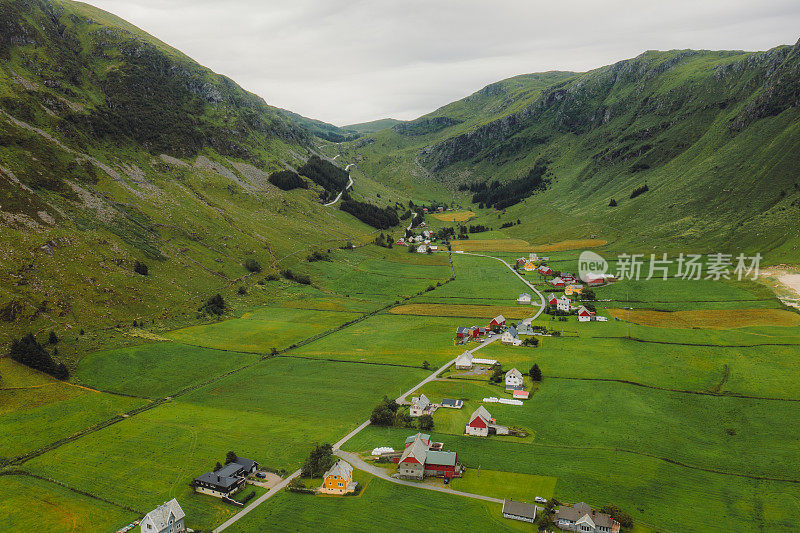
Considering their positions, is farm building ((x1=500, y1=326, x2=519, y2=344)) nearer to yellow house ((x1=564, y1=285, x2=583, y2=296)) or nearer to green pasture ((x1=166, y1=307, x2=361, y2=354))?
yellow house ((x1=564, y1=285, x2=583, y2=296))

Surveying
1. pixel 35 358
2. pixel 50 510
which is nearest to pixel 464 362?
pixel 50 510

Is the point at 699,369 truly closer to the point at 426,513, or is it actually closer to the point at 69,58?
the point at 426,513

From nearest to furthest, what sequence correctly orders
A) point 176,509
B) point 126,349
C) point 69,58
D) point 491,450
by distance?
point 176,509
point 491,450
point 126,349
point 69,58

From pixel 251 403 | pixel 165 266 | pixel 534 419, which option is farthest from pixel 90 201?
pixel 534 419

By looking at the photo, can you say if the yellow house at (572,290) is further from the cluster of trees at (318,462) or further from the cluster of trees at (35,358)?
the cluster of trees at (35,358)

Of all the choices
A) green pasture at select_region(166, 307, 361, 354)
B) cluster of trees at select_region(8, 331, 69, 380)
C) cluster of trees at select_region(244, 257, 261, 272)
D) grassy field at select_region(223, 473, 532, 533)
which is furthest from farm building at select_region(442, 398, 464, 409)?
cluster of trees at select_region(244, 257, 261, 272)

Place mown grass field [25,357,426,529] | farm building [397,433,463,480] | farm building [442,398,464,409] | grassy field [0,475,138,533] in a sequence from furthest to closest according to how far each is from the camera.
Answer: farm building [442,398,464,409] → farm building [397,433,463,480] → mown grass field [25,357,426,529] → grassy field [0,475,138,533]
